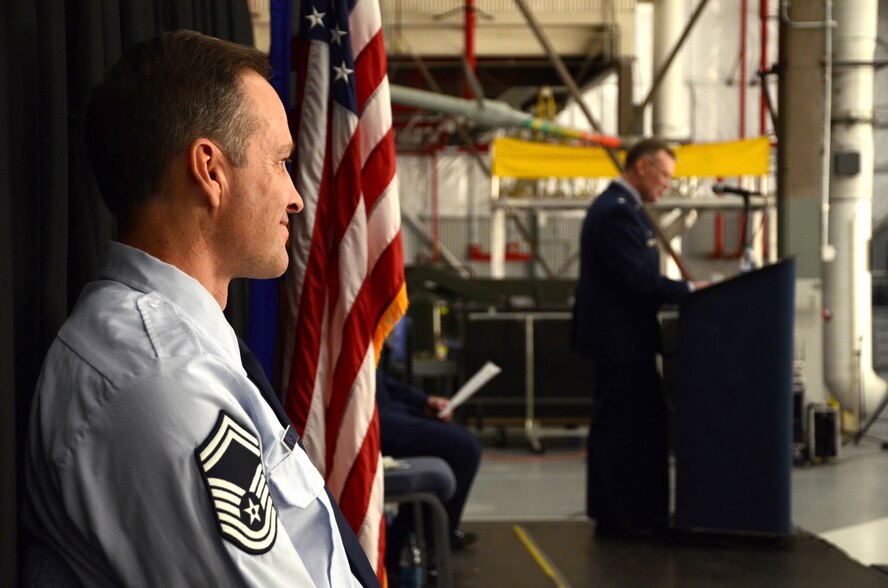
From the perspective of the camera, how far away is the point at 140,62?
1.28 metres

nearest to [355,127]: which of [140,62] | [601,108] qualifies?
[140,62]

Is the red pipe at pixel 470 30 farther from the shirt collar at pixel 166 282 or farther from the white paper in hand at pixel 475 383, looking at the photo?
the shirt collar at pixel 166 282

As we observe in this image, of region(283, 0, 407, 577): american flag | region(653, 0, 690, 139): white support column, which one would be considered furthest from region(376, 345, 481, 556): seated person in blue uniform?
region(653, 0, 690, 139): white support column

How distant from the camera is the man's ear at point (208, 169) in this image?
1.29 meters

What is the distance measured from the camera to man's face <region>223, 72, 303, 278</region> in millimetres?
1350

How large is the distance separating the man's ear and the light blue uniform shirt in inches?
6.4

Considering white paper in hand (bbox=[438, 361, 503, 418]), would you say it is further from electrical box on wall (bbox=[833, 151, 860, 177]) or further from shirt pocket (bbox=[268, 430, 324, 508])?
electrical box on wall (bbox=[833, 151, 860, 177])

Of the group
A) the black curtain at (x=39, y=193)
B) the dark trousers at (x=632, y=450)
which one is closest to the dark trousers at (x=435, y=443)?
the dark trousers at (x=632, y=450)

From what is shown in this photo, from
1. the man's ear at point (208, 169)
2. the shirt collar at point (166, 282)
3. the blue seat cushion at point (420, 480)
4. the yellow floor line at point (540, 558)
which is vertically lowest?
the yellow floor line at point (540, 558)

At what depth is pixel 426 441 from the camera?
14.8ft

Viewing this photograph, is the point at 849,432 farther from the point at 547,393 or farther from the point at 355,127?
the point at 355,127

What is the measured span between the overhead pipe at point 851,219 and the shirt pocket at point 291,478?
8.93 meters

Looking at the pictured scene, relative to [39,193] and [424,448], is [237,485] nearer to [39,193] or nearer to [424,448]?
[39,193]

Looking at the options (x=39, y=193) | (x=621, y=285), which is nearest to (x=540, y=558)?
(x=621, y=285)
